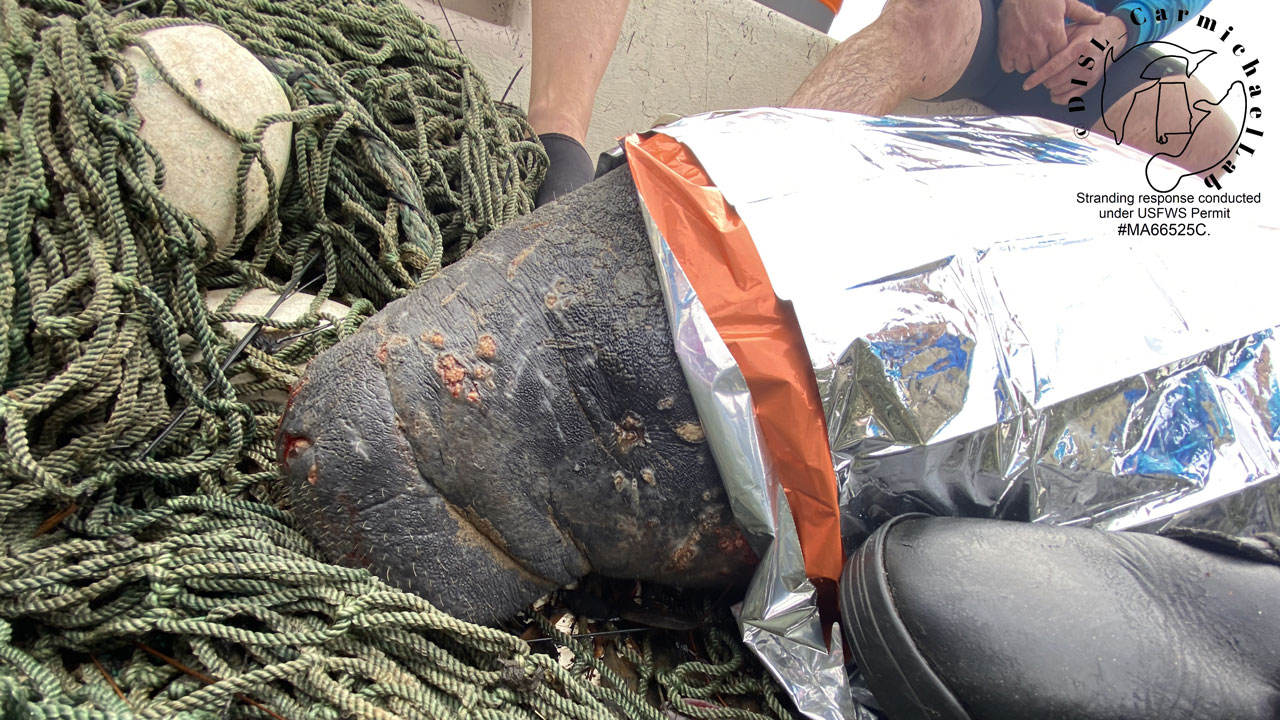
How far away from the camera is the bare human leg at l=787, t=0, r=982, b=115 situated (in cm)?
171

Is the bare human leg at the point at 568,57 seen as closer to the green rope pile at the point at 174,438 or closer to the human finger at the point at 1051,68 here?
the green rope pile at the point at 174,438

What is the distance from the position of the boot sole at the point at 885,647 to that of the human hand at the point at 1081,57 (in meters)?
1.57

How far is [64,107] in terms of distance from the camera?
34.9 inches

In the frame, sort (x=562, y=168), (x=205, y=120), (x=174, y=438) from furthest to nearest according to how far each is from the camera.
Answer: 1. (x=562, y=168)
2. (x=205, y=120)
3. (x=174, y=438)

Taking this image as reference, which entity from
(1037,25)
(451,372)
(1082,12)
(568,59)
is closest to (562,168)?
(568,59)

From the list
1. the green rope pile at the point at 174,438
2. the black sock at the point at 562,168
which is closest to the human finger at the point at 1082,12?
the black sock at the point at 562,168

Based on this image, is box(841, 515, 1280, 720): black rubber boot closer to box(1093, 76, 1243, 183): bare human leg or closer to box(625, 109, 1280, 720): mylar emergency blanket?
box(625, 109, 1280, 720): mylar emergency blanket

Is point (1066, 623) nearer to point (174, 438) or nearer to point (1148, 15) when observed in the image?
point (174, 438)

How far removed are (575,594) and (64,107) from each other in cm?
87

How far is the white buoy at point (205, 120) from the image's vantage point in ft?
3.14

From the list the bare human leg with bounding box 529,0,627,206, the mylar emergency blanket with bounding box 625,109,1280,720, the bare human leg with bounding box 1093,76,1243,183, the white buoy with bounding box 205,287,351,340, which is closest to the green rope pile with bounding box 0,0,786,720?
the white buoy with bounding box 205,287,351,340

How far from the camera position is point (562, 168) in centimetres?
150

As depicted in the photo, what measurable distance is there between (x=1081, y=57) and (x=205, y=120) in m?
1.88

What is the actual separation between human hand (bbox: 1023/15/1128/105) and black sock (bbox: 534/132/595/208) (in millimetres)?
1200
